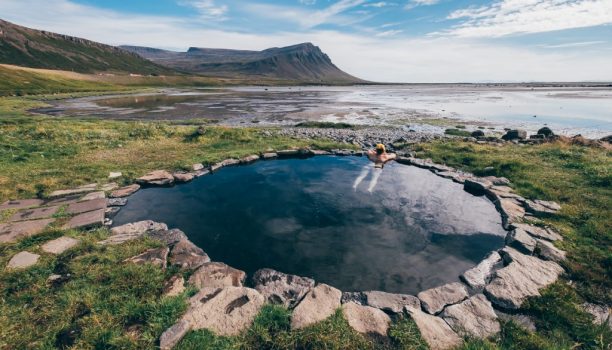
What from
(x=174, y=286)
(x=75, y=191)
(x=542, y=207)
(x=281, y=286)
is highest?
(x=542, y=207)

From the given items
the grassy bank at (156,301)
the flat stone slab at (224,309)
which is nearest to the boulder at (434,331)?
the grassy bank at (156,301)

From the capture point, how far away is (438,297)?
525 centimetres

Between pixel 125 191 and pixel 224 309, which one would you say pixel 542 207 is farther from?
pixel 125 191

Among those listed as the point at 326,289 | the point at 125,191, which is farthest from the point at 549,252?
the point at 125,191

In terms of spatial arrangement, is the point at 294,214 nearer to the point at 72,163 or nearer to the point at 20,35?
the point at 72,163

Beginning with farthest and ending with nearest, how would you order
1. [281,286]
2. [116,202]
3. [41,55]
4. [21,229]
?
[41,55] < [116,202] < [21,229] < [281,286]

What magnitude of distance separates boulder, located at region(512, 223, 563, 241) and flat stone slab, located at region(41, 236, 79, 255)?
1140 cm

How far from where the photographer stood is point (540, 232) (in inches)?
289

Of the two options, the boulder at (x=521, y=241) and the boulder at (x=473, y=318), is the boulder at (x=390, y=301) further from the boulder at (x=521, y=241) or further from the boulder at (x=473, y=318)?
the boulder at (x=521, y=241)

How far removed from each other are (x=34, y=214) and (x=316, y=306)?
27.7 feet

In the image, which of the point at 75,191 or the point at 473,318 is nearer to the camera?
the point at 473,318

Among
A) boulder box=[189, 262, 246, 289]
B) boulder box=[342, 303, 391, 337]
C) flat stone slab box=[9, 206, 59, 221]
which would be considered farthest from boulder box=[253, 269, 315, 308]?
flat stone slab box=[9, 206, 59, 221]

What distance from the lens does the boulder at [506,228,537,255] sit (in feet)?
21.8

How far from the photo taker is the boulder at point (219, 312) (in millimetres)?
4229
